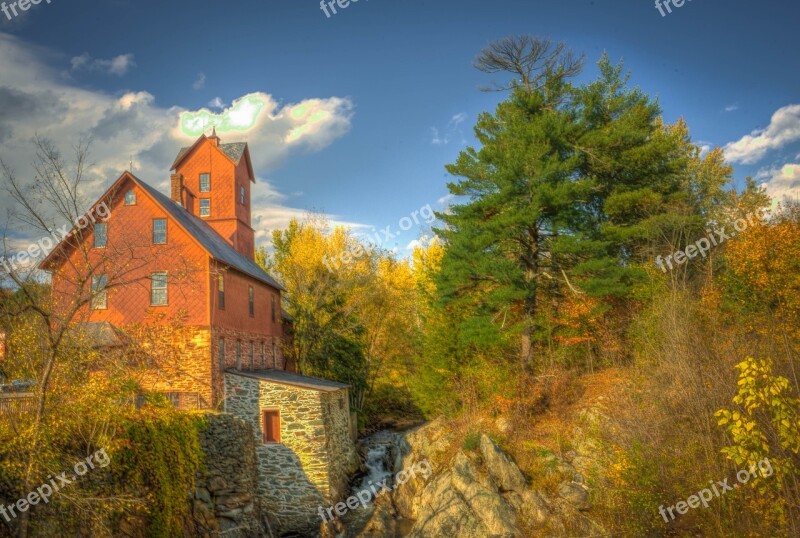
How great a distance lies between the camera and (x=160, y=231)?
22375 mm

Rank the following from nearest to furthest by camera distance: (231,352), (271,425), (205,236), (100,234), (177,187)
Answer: (271,425) → (100,234) → (231,352) → (205,236) → (177,187)

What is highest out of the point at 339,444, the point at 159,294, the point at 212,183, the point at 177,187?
the point at 212,183

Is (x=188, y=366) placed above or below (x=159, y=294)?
below

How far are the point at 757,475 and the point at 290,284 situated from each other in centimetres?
2762

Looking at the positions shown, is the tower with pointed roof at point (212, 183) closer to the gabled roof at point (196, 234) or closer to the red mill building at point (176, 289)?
the gabled roof at point (196, 234)

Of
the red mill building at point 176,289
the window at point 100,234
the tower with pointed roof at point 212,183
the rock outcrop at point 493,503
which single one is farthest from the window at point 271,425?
the tower with pointed roof at point 212,183

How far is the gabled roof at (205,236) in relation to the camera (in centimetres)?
2209

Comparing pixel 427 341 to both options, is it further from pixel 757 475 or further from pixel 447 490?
pixel 757 475

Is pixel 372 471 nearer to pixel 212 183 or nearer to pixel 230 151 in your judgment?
pixel 212 183

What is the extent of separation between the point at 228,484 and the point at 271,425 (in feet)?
9.02

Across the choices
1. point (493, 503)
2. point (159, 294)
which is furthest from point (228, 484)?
point (493, 503)

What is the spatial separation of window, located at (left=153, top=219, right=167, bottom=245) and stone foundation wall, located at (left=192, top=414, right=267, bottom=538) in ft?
25.8

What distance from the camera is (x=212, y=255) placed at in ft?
70.9

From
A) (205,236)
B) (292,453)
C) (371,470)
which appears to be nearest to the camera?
(292,453)
